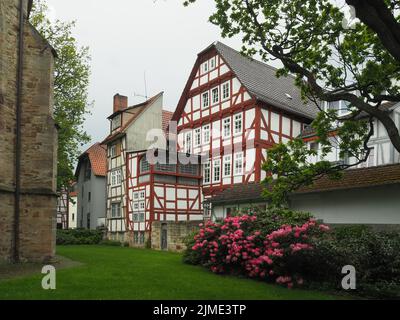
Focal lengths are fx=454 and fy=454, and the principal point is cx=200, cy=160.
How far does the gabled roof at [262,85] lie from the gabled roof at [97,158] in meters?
12.4

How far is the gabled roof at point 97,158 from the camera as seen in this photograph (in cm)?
4403

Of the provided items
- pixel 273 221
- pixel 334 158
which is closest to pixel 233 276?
pixel 273 221

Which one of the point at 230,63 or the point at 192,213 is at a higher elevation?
the point at 230,63

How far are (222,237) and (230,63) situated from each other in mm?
18530

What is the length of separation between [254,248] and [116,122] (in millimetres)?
28871

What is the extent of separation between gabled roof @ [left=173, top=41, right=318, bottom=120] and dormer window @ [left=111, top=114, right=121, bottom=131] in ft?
22.6

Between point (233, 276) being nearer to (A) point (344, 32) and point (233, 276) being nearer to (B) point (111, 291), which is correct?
(B) point (111, 291)

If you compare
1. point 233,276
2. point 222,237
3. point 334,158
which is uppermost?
point 334,158

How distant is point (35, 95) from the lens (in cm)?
1664

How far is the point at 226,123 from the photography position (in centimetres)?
3067

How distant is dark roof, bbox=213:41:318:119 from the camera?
29.5 metres

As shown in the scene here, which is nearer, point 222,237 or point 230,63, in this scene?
point 222,237
